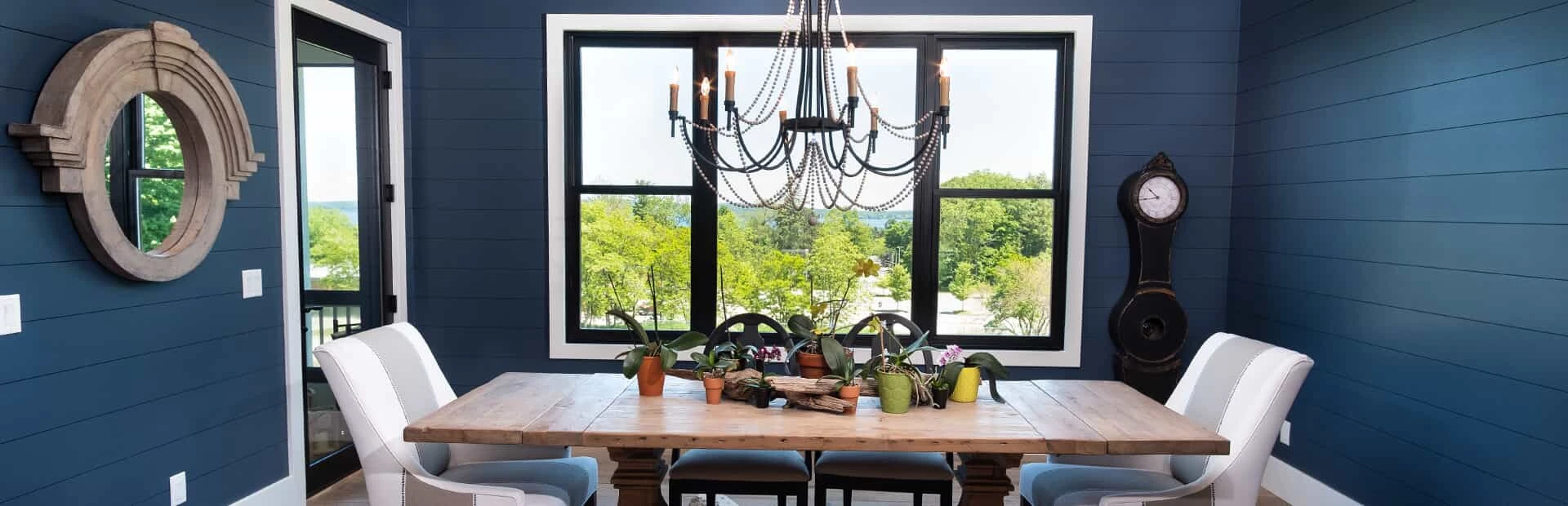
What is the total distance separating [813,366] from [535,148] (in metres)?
2.11

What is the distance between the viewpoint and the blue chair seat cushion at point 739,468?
8.00 feet

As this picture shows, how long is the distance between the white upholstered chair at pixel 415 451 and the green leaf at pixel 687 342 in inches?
18.5

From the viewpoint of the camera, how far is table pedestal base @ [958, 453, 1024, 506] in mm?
2223

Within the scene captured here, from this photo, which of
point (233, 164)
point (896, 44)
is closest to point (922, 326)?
point (896, 44)

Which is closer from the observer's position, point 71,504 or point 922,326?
point 71,504

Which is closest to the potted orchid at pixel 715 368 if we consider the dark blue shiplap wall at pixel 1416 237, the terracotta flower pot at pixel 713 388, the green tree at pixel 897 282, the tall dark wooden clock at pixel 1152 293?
the terracotta flower pot at pixel 713 388

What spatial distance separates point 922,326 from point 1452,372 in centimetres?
204

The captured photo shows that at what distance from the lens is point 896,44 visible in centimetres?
392

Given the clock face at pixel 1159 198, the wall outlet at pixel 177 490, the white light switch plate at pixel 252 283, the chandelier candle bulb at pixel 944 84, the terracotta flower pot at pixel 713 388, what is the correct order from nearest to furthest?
the chandelier candle bulb at pixel 944 84 < the terracotta flower pot at pixel 713 388 < the wall outlet at pixel 177 490 < the white light switch plate at pixel 252 283 < the clock face at pixel 1159 198

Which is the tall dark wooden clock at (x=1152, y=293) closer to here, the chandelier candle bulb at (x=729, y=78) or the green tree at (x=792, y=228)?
the green tree at (x=792, y=228)

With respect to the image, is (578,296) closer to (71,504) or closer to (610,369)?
(610,369)

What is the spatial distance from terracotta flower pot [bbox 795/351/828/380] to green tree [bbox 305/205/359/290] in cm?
216

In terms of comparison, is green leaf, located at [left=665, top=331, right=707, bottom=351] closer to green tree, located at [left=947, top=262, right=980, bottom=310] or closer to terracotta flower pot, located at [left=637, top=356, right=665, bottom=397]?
terracotta flower pot, located at [left=637, top=356, right=665, bottom=397]

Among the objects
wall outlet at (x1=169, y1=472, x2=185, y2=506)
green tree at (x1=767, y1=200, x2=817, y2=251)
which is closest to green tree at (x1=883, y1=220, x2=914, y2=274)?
green tree at (x1=767, y1=200, x2=817, y2=251)
